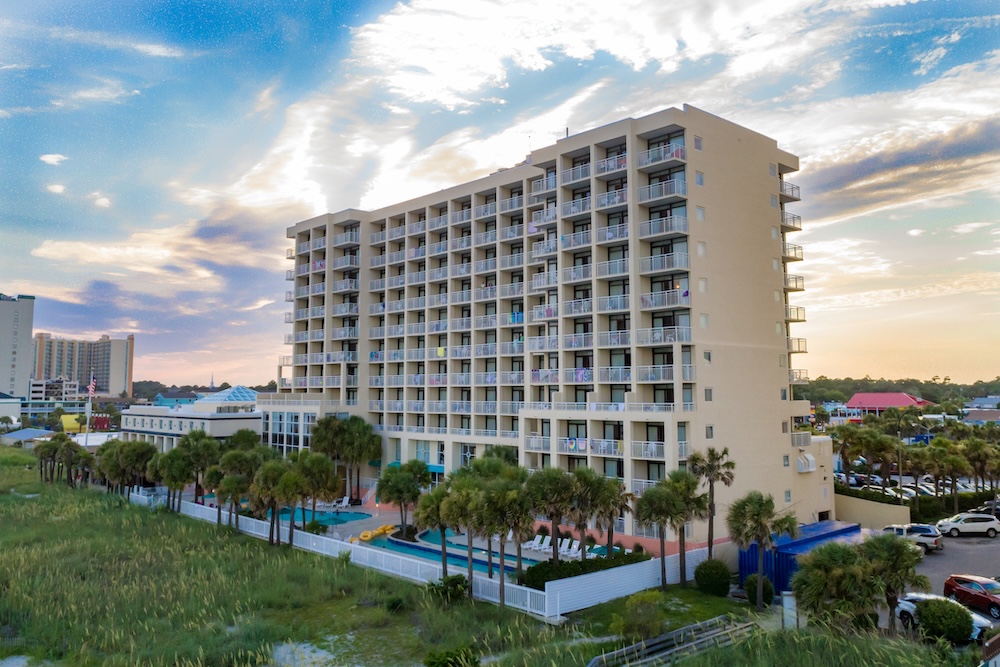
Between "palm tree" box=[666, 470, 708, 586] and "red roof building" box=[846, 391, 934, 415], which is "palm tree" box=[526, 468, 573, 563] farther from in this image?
"red roof building" box=[846, 391, 934, 415]

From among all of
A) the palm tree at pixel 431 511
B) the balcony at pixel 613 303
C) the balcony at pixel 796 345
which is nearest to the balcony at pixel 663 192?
the balcony at pixel 613 303

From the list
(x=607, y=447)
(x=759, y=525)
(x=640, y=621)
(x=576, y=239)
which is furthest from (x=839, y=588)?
(x=576, y=239)

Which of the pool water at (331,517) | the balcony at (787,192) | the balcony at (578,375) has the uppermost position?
the balcony at (787,192)

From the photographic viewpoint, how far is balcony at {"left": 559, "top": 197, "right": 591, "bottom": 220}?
143ft

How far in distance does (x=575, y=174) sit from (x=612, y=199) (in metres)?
3.65

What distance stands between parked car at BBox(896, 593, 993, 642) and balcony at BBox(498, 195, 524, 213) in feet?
118

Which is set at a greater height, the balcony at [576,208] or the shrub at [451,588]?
the balcony at [576,208]

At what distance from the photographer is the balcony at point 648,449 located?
3653 centimetres

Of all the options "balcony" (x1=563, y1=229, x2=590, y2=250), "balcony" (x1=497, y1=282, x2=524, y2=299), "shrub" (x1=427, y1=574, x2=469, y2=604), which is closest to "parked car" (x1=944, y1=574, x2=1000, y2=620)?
"shrub" (x1=427, y1=574, x2=469, y2=604)

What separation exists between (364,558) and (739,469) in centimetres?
2194

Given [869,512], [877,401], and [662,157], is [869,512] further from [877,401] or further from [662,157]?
[877,401]

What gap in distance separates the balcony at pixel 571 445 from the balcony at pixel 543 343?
6882mm

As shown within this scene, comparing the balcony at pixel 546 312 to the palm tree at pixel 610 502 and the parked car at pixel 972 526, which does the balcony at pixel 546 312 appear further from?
the parked car at pixel 972 526

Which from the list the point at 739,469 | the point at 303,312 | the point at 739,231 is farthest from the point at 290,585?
the point at 303,312
